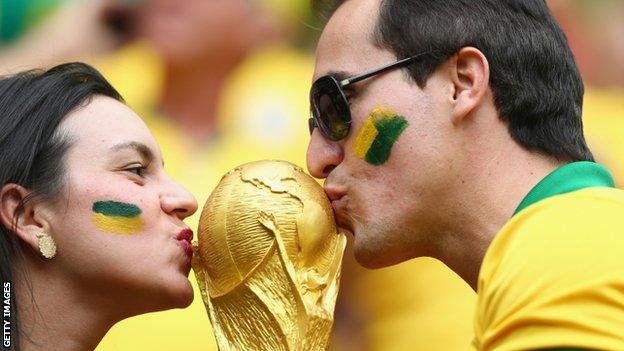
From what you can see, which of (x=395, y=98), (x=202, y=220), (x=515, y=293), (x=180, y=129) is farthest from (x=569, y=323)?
(x=180, y=129)

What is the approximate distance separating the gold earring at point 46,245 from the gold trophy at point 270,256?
0.50 m

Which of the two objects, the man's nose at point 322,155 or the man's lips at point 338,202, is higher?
the man's nose at point 322,155

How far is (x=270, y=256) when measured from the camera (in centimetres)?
421

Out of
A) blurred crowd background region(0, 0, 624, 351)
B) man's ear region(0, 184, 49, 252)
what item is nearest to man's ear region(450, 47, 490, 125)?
man's ear region(0, 184, 49, 252)

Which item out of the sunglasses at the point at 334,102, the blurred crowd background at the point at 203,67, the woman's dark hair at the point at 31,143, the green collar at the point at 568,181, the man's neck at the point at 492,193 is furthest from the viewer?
the blurred crowd background at the point at 203,67

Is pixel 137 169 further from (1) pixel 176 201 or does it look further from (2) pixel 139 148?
(1) pixel 176 201

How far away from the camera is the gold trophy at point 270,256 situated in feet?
13.8

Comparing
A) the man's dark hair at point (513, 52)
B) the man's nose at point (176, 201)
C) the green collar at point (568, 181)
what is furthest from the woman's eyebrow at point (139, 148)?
the green collar at point (568, 181)

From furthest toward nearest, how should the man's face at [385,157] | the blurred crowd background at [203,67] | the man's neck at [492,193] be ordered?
1. the blurred crowd background at [203,67]
2. the man's face at [385,157]
3. the man's neck at [492,193]

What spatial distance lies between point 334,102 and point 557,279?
127cm

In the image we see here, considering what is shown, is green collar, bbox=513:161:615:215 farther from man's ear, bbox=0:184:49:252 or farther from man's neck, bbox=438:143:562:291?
man's ear, bbox=0:184:49:252

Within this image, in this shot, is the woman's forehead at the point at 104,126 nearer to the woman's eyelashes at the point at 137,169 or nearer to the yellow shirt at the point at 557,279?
the woman's eyelashes at the point at 137,169

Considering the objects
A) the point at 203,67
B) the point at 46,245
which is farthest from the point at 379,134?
the point at 203,67

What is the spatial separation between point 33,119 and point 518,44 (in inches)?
65.5
